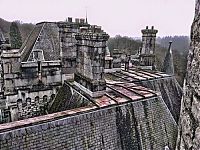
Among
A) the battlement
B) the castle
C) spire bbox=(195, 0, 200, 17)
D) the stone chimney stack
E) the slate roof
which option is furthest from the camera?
the battlement

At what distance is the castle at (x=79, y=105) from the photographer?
5414mm

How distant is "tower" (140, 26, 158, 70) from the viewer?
1431 centimetres

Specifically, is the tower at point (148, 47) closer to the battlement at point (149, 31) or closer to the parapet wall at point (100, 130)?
the battlement at point (149, 31)

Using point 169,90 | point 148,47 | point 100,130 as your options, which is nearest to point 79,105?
point 100,130

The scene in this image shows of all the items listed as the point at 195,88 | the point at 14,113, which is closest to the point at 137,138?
the point at 14,113

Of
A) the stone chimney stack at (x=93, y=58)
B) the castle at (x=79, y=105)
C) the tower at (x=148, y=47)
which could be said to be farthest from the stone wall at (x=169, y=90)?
the stone chimney stack at (x=93, y=58)

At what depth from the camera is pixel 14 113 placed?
8148 mm

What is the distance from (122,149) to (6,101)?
17.1ft

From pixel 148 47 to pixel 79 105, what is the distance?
29.4 ft

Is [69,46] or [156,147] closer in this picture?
[156,147]

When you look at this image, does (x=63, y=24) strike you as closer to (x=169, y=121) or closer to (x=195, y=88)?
(x=169, y=121)

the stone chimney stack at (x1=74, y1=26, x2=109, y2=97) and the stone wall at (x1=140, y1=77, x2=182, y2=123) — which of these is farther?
the stone wall at (x1=140, y1=77, x2=182, y2=123)

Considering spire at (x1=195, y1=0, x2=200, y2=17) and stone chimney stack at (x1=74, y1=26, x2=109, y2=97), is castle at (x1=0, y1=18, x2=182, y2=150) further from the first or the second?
spire at (x1=195, y1=0, x2=200, y2=17)

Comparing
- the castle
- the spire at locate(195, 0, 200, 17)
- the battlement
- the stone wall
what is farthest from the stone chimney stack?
the battlement
